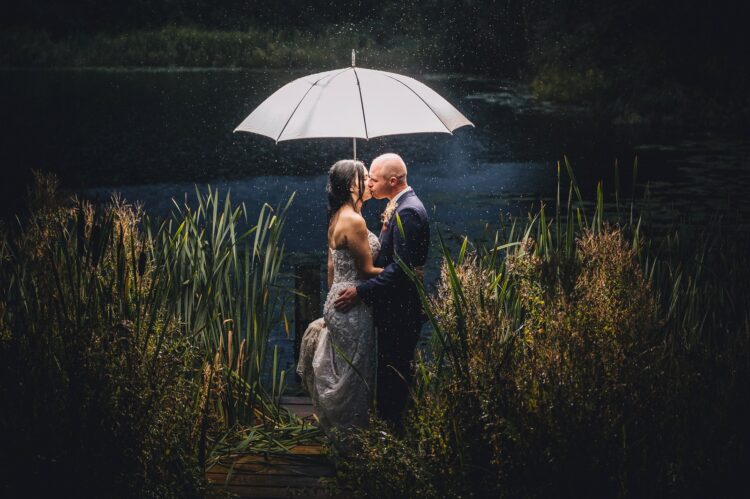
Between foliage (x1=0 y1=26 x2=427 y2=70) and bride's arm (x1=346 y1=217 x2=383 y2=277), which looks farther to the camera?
foliage (x1=0 y1=26 x2=427 y2=70)

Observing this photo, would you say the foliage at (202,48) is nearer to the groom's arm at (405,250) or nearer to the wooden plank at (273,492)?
the groom's arm at (405,250)

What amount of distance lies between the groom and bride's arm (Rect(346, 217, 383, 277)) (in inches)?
1.9

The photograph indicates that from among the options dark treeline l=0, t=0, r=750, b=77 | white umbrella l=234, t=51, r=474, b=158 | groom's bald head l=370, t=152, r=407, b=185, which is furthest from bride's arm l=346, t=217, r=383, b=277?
dark treeline l=0, t=0, r=750, b=77

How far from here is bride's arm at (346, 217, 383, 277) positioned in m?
3.58

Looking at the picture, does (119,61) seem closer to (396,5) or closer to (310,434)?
(396,5)

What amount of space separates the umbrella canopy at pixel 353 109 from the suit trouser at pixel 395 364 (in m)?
0.83

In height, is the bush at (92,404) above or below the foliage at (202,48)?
below

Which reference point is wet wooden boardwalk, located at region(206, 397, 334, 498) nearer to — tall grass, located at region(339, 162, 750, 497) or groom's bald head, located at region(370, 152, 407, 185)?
tall grass, located at region(339, 162, 750, 497)

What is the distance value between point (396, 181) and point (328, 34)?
5176 cm

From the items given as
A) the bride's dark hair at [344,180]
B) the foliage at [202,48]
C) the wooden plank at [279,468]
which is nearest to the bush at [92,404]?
the wooden plank at [279,468]

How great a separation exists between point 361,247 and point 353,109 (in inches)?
27.2

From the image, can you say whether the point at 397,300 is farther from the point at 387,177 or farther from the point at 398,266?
the point at 387,177

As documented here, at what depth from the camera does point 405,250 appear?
3.61 m

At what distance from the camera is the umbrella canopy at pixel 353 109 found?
3920mm
